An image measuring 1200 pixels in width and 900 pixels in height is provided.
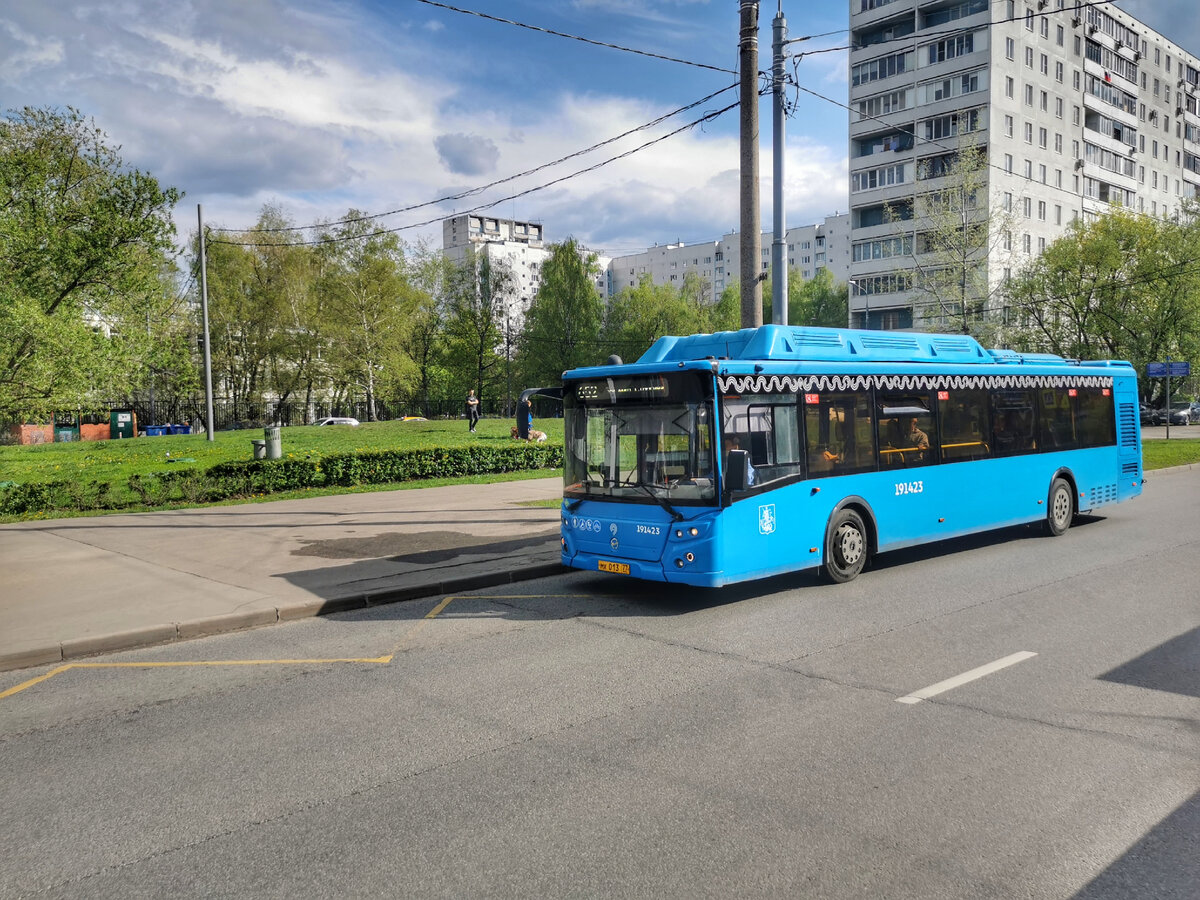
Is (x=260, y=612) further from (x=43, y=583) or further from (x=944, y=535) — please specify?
(x=944, y=535)

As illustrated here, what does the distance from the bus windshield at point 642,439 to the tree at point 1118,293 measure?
49904 mm

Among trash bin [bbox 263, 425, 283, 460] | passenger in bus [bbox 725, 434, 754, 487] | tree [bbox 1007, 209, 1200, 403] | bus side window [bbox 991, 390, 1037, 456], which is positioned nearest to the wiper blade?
passenger in bus [bbox 725, 434, 754, 487]

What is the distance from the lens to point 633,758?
17.0ft

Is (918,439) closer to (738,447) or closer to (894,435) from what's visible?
(894,435)

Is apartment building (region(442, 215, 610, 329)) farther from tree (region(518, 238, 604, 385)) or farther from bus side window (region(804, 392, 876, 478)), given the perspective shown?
bus side window (region(804, 392, 876, 478))

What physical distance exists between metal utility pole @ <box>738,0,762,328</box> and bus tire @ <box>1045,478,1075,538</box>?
563 centimetres

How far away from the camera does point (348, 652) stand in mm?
8000

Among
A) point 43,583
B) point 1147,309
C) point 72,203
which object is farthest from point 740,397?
point 1147,309

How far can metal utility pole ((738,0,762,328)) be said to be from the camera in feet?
41.7

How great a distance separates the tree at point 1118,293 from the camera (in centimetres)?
5097

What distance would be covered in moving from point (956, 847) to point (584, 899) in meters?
1.74

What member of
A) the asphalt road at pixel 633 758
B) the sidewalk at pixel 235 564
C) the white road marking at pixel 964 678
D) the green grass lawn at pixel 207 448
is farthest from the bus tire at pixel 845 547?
the green grass lawn at pixel 207 448

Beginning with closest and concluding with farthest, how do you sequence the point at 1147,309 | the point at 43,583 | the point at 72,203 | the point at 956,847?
the point at 956,847 < the point at 43,583 < the point at 72,203 < the point at 1147,309

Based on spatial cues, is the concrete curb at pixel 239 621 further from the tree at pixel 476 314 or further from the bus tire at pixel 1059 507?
the tree at pixel 476 314
